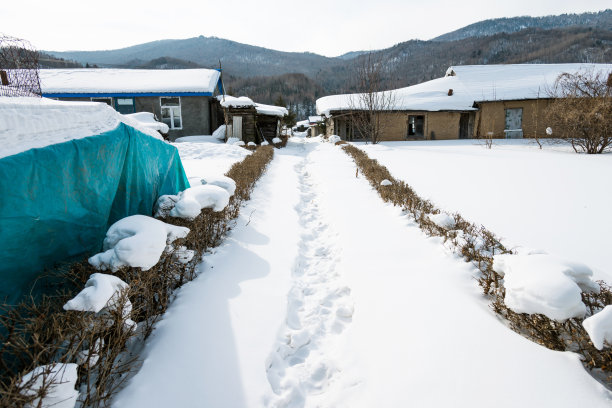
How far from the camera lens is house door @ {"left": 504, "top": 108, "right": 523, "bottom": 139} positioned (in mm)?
24391

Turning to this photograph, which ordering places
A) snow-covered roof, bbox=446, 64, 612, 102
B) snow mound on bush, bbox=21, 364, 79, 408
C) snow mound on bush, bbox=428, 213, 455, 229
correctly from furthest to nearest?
snow-covered roof, bbox=446, 64, 612, 102, snow mound on bush, bbox=428, 213, 455, 229, snow mound on bush, bbox=21, 364, 79, 408

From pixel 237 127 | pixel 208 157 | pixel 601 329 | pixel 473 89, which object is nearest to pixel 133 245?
pixel 601 329

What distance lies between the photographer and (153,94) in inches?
722

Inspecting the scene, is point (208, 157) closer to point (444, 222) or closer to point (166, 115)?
point (166, 115)

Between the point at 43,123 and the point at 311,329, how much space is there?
9.43ft

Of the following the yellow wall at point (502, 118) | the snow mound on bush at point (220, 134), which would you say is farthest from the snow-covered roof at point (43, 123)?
the yellow wall at point (502, 118)

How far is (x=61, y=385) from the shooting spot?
1521 millimetres

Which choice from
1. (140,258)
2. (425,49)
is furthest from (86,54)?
(140,258)

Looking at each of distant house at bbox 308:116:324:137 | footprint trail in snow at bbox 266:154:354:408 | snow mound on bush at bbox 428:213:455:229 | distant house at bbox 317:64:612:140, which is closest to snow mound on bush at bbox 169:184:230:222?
footprint trail in snow at bbox 266:154:354:408

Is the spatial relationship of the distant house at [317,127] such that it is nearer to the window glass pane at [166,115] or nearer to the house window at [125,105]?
the window glass pane at [166,115]

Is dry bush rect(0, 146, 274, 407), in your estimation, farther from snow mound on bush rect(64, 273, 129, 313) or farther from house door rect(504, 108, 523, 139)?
house door rect(504, 108, 523, 139)

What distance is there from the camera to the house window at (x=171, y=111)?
1903 centimetres

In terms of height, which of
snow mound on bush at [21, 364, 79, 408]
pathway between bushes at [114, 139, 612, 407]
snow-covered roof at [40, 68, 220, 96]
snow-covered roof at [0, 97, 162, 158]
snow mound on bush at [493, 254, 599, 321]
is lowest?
pathway between bushes at [114, 139, 612, 407]

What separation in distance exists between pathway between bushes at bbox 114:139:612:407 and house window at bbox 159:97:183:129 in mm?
17164
